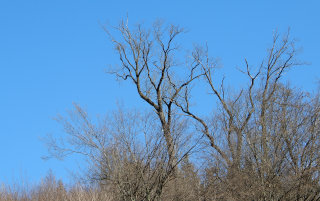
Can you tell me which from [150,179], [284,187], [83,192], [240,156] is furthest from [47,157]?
[284,187]

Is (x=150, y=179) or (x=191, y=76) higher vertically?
(x=191, y=76)

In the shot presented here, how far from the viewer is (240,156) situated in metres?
22.3

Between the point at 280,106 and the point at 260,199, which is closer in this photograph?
the point at 260,199

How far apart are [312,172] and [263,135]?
88.7 inches

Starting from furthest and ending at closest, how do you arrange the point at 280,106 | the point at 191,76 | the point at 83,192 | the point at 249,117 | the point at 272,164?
the point at 191,76 → the point at 249,117 → the point at 280,106 → the point at 272,164 → the point at 83,192

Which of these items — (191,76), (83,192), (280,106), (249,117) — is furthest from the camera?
(191,76)

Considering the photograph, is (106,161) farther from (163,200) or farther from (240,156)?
(240,156)

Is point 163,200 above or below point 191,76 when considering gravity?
below

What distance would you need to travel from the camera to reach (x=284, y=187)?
20.7m

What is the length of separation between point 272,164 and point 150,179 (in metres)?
4.63

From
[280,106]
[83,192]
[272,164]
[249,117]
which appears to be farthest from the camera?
[249,117]

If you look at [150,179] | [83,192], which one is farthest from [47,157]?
[150,179]

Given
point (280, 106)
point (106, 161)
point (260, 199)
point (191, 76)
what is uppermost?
point (191, 76)

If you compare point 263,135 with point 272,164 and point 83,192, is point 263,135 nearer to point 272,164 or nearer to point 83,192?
point 272,164
